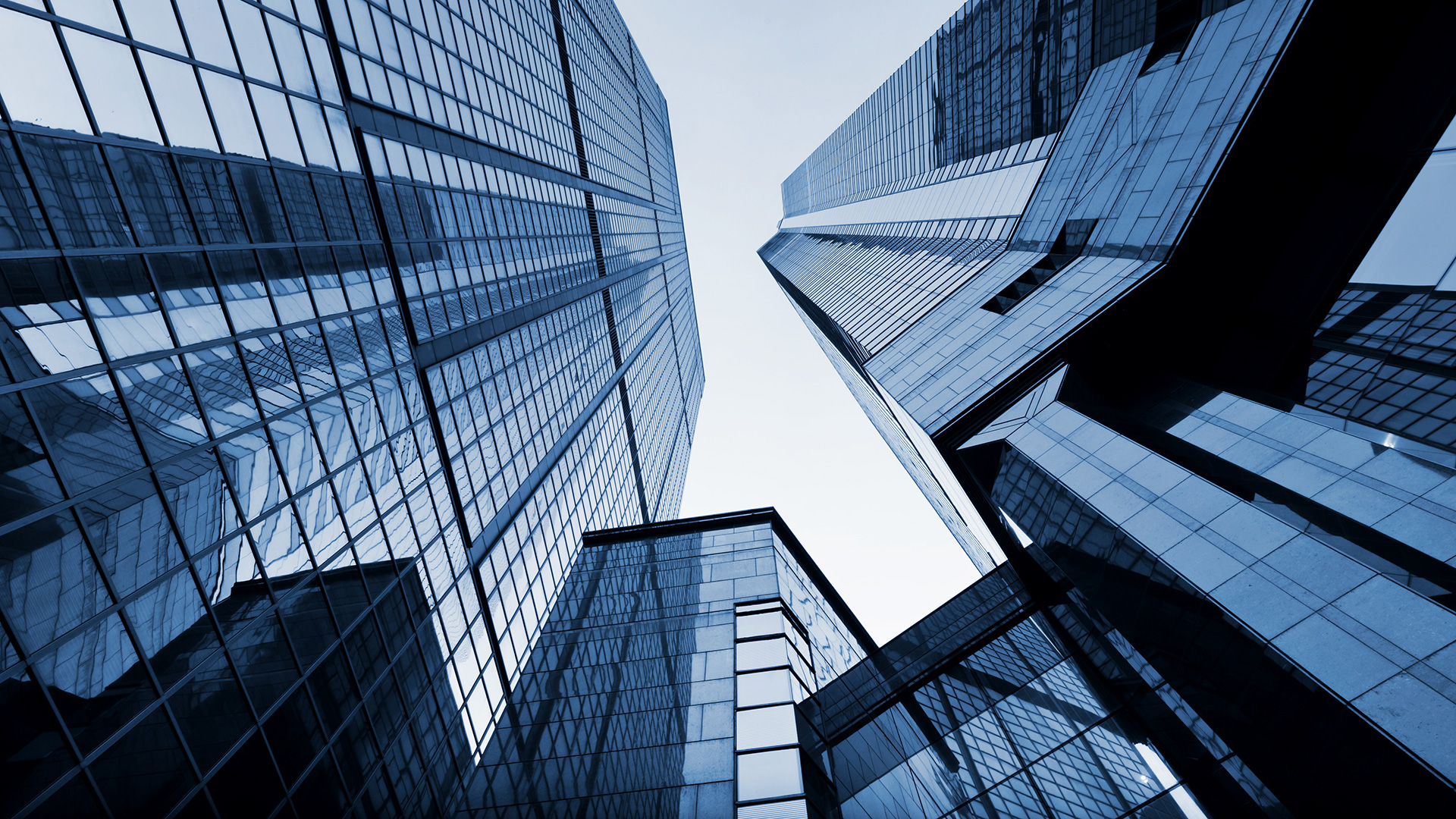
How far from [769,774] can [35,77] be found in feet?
67.3

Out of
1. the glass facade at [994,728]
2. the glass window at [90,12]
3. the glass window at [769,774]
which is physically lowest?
the glass facade at [994,728]

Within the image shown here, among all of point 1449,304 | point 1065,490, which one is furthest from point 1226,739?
point 1449,304

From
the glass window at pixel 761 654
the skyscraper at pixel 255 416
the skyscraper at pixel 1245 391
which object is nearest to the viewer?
the skyscraper at pixel 255 416

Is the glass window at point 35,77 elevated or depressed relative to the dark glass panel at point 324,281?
elevated

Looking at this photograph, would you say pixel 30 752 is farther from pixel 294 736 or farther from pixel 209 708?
pixel 294 736

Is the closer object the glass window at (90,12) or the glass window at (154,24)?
the glass window at (90,12)

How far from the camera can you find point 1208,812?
52.6 ft

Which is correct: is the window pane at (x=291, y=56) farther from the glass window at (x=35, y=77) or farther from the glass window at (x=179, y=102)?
the glass window at (x=35, y=77)

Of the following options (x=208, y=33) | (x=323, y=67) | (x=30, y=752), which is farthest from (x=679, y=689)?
(x=323, y=67)

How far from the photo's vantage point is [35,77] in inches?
384

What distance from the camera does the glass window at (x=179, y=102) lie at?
12484 millimetres

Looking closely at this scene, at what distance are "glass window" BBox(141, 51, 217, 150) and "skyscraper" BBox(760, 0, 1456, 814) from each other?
22.0 m

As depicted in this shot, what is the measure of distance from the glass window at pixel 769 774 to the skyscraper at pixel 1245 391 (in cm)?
946

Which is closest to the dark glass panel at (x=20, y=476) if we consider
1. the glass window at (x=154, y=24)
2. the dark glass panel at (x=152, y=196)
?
the dark glass panel at (x=152, y=196)
